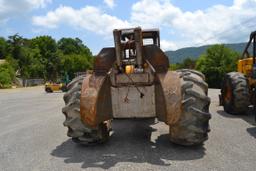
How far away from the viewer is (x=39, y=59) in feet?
280

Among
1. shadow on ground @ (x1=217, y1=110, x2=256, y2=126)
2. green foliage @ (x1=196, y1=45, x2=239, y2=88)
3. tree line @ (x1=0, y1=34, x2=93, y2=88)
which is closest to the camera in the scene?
shadow on ground @ (x1=217, y1=110, x2=256, y2=126)

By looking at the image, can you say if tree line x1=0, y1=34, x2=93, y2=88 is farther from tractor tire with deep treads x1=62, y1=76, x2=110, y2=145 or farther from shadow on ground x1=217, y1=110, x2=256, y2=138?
tractor tire with deep treads x1=62, y1=76, x2=110, y2=145

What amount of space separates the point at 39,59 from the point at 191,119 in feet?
270

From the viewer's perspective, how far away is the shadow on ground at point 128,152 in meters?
5.73

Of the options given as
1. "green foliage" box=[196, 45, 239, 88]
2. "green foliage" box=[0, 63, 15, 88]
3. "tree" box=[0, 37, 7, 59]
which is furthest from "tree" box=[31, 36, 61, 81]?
"green foliage" box=[196, 45, 239, 88]

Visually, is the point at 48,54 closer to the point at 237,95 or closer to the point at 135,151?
the point at 237,95

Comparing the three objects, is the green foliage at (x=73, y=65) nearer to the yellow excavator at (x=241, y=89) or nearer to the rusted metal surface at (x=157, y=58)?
the yellow excavator at (x=241, y=89)

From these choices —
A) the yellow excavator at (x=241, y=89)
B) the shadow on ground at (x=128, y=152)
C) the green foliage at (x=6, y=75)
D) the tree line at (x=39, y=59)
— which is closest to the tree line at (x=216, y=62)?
the tree line at (x=39, y=59)

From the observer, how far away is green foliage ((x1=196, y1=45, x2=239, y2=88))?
A: 240 feet

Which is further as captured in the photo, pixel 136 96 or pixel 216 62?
pixel 216 62

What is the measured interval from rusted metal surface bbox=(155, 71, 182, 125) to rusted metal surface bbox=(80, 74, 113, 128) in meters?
0.96

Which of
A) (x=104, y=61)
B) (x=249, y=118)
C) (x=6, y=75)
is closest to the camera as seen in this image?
(x=104, y=61)

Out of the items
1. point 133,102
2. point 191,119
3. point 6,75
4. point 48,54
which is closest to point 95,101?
point 133,102

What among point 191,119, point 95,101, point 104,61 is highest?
point 104,61
